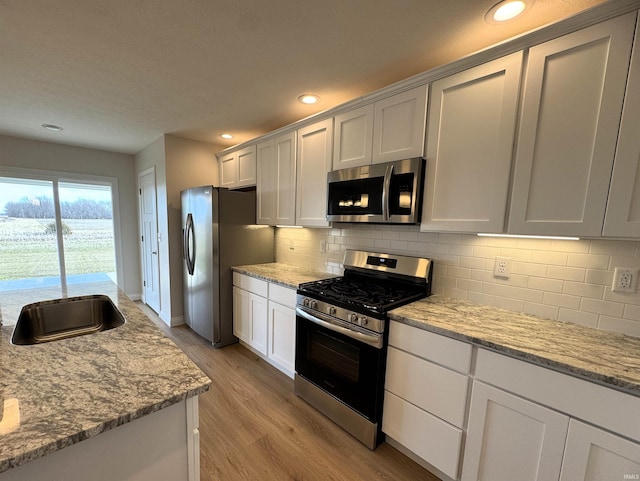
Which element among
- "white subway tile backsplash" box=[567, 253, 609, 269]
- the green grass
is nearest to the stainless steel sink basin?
"white subway tile backsplash" box=[567, 253, 609, 269]

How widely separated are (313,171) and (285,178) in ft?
1.34

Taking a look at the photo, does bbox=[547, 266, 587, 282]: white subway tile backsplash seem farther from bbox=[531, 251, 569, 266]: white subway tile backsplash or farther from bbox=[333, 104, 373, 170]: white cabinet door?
bbox=[333, 104, 373, 170]: white cabinet door

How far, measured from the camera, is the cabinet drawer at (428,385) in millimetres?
1371

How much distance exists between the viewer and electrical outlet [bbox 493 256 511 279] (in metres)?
1.67

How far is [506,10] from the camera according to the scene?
128cm

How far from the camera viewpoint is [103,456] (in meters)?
0.76

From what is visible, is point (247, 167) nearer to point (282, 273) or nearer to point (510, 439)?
point (282, 273)

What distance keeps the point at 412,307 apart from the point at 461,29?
1607 mm

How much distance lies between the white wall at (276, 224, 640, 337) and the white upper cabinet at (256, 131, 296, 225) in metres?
1.00

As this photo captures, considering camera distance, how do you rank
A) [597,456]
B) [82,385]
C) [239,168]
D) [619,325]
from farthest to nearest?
[239,168]
[619,325]
[597,456]
[82,385]

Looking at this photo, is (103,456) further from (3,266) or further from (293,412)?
(3,266)

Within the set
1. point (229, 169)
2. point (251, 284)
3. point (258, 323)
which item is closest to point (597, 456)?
point (258, 323)

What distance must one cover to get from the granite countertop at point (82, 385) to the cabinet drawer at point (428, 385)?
1140mm

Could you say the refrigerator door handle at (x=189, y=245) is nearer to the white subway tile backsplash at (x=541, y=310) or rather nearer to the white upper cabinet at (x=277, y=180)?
the white upper cabinet at (x=277, y=180)
